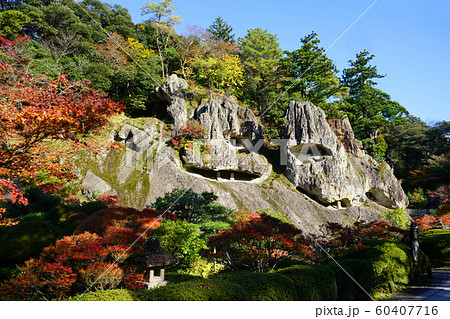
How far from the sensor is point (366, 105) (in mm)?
25703

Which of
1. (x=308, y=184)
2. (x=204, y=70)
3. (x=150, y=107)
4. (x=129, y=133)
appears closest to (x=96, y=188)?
(x=129, y=133)

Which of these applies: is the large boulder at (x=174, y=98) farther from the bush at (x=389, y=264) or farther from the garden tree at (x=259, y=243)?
the bush at (x=389, y=264)

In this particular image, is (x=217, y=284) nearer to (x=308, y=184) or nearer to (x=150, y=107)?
(x=308, y=184)

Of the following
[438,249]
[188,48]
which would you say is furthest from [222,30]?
[438,249]

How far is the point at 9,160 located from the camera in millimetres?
4016

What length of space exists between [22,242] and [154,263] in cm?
408

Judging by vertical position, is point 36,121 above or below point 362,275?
above

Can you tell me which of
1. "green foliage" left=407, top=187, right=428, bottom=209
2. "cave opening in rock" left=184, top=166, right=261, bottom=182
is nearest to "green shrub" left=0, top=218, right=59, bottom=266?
"cave opening in rock" left=184, top=166, right=261, bottom=182

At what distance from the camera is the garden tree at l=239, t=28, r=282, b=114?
21.1 m

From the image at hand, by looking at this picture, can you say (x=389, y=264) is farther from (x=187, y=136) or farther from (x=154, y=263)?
(x=187, y=136)

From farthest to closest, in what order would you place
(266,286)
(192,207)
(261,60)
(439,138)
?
1. (439,138)
2. (261,60)
3. (192,207)
4. (266,286)

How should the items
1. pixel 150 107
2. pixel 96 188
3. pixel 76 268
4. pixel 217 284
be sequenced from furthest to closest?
pixel 150 107, pixel 96 188, pixel 76 268, pixel 217 284

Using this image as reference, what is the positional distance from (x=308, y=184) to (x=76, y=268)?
51.7 ft

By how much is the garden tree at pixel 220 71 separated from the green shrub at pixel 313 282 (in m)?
16.3
